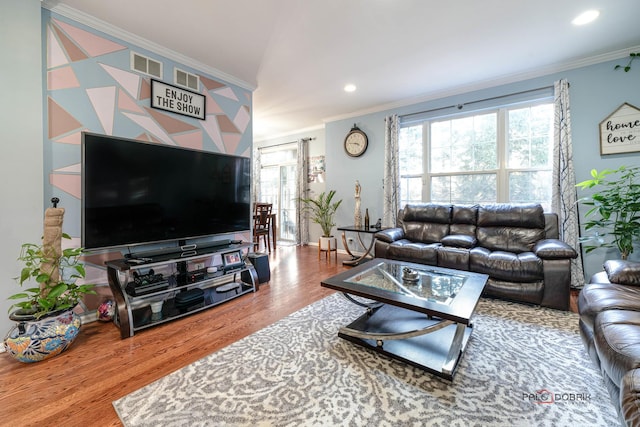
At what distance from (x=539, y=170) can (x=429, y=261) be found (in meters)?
1.94

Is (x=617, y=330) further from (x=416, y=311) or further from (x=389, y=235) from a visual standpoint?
(x=389, y=235)

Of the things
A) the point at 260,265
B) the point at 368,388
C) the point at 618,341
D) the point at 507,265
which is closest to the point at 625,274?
the point at 507,265

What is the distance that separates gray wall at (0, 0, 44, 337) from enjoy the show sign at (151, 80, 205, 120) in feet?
2.69

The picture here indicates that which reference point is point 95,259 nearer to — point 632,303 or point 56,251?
point 56,251

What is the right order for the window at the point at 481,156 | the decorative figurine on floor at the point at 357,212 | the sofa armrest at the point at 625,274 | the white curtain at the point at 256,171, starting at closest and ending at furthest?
the sofa armrest at the point at 625,274 < the window at the point at 481,156 < the decorative figurine on floor at the point at 357,212 < the white curtain at the point at 256,171

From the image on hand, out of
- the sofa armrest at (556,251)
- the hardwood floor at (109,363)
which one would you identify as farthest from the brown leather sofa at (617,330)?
the hardwood floor at (109,363)

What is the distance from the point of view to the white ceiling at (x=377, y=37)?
2098 millimetres

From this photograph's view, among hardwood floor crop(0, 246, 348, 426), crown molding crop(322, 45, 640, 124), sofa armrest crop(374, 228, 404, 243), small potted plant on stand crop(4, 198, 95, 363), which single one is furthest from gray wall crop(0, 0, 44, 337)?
crown molding crop(322, 45, 640, 124)

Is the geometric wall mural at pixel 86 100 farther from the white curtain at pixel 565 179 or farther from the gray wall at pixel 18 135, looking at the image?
the white curtain at pixel 565 179

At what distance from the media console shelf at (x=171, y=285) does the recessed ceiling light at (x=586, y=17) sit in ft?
12.5

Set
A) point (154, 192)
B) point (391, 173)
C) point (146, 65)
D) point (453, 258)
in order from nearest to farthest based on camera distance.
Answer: point (154, 192)
point (146, 65)
point (453, 258)
point (391, 173)

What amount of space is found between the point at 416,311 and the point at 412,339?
0.38 meters

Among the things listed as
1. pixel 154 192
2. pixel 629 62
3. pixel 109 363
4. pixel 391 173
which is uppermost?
pixel 629 62

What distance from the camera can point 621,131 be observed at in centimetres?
280
